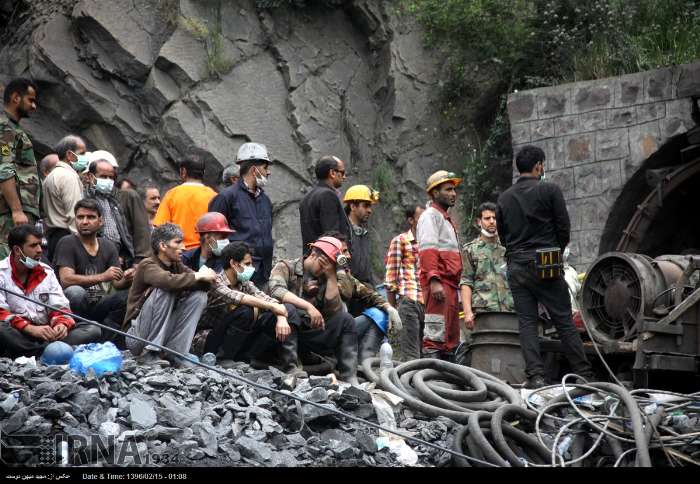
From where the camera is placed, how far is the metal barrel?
9117mm

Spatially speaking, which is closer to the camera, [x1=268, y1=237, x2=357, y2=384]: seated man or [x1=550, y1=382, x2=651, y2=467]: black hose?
[x1=550, y1=382, x2=651, y2=467]: black hose

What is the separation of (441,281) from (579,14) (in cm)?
593

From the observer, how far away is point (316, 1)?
15.0 meters

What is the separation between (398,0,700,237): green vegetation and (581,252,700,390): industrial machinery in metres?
3.89

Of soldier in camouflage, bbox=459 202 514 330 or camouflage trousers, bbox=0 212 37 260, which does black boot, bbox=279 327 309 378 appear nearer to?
soldier in camouflage, bbox=459 202 514 330

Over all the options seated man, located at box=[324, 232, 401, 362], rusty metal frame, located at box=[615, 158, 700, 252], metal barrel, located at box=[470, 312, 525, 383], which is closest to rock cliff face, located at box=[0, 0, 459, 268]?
rusty metal frame, located at box=[615, 158, 700, 252]

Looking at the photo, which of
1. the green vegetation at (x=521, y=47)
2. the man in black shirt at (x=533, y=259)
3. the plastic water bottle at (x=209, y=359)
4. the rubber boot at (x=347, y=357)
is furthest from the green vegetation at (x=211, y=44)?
the plastic water bottle at (x=209, y=359)

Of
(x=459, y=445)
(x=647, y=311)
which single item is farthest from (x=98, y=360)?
(x=647, y=311)

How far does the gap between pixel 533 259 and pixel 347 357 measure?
171cm

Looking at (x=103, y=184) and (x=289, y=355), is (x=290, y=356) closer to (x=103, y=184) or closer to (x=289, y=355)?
(x=289, y=355)

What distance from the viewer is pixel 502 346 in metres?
9.15

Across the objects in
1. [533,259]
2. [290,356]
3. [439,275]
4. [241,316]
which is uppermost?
[439,275]

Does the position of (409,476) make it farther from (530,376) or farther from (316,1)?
(316,1)

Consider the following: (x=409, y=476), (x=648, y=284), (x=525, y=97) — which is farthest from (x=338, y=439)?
(x=525, y=97)
